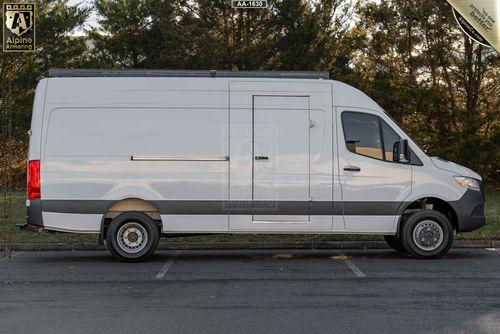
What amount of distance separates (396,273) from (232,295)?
2.57 m

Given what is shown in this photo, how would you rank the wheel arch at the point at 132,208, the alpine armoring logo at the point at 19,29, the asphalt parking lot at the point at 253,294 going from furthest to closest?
the alpine armoring logo at the point at 19,29 → the wheel arch at the point at 132,208 → the asphalt parking lot at the point at 253,294

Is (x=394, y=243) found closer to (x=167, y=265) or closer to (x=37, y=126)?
(x=167, y=265)

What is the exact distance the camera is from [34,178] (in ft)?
32.9

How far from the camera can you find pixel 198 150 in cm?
1009

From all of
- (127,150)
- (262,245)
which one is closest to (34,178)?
(127,150)

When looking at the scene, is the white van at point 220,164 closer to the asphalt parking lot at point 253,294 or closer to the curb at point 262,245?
the asphalt parking lot at point 253,294

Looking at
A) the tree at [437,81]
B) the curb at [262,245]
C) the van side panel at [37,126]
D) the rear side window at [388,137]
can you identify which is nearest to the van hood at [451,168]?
the rear side window at [388,137]

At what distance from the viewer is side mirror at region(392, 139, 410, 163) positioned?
10188 millimetres

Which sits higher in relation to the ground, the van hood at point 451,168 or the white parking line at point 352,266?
the van hood at point 451,168

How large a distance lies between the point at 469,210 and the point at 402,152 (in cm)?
138

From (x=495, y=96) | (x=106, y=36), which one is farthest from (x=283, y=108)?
(x=106, y=36)

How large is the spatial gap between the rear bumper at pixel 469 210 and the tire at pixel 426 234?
8.9 inches

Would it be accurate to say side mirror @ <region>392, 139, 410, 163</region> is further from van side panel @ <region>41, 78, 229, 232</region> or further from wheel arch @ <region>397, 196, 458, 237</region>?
van side panel @ <region>41, 78, 229, 232</region>

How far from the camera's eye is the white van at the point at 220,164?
1005 cm
